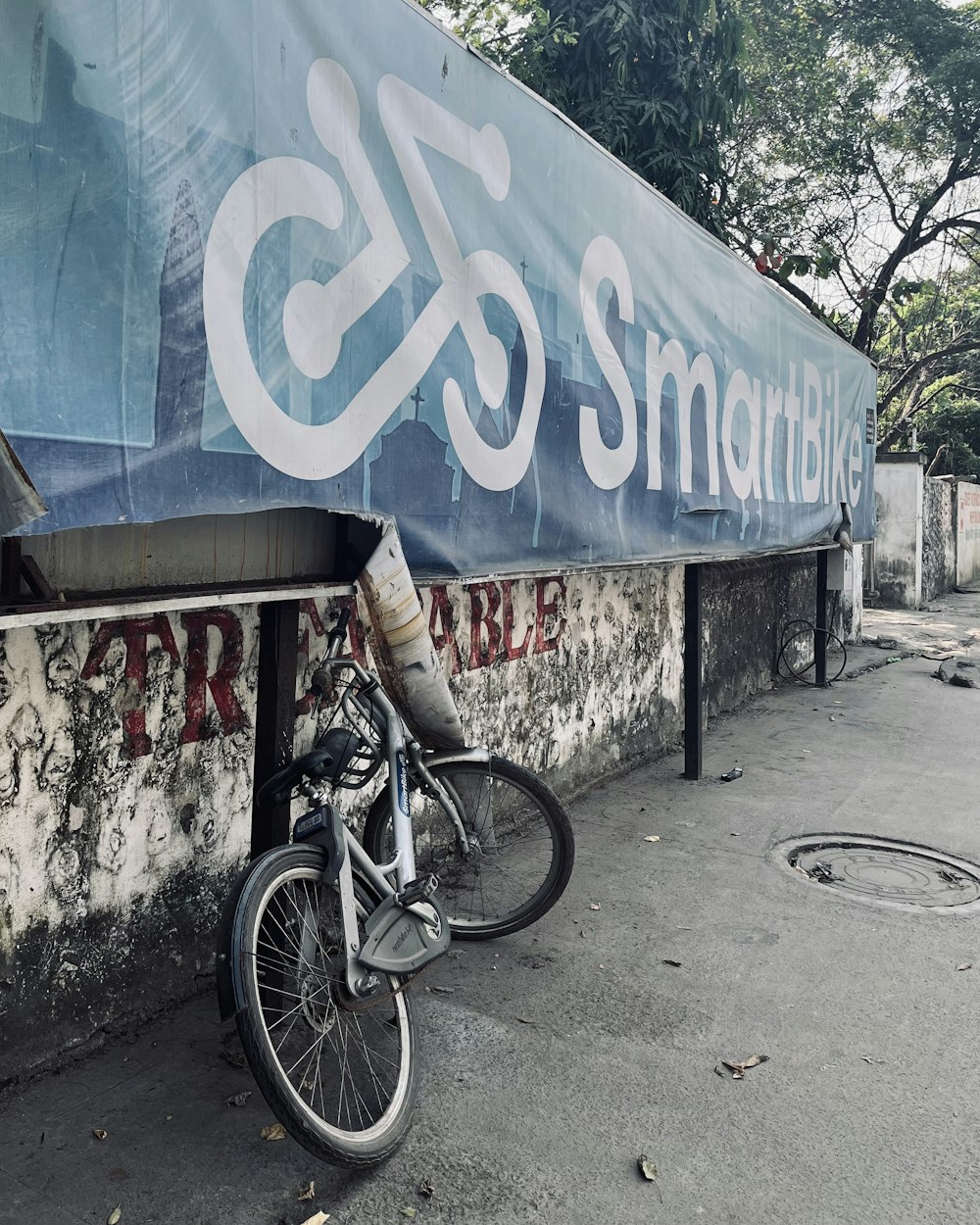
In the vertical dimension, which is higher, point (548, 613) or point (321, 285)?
point (321, 285)

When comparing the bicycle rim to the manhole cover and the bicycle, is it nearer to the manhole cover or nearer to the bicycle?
the bicycle

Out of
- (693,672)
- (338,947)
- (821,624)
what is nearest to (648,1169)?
(338,947)

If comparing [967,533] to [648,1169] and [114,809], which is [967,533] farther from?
[114,809]

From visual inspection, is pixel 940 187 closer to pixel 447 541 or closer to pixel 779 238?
pixel 779 238

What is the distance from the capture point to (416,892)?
2.83 meters

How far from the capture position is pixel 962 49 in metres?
15.0

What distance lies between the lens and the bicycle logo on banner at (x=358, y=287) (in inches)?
93.1

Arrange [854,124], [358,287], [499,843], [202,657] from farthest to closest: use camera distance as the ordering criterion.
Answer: [854,124] < [499,843] < [202,657] < [358,287]

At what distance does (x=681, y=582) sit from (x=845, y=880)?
301 cm

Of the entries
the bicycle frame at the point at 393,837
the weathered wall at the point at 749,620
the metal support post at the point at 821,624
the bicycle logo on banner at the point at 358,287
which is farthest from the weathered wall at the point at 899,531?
the bicycle frame at the point at 393,837

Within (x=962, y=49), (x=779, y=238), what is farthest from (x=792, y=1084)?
(x=962, y=49)

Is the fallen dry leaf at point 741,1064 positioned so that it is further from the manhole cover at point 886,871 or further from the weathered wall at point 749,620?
the weathered wall at point 749,620

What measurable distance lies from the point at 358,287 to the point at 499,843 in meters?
2.22

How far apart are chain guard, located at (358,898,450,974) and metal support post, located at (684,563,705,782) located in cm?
353
